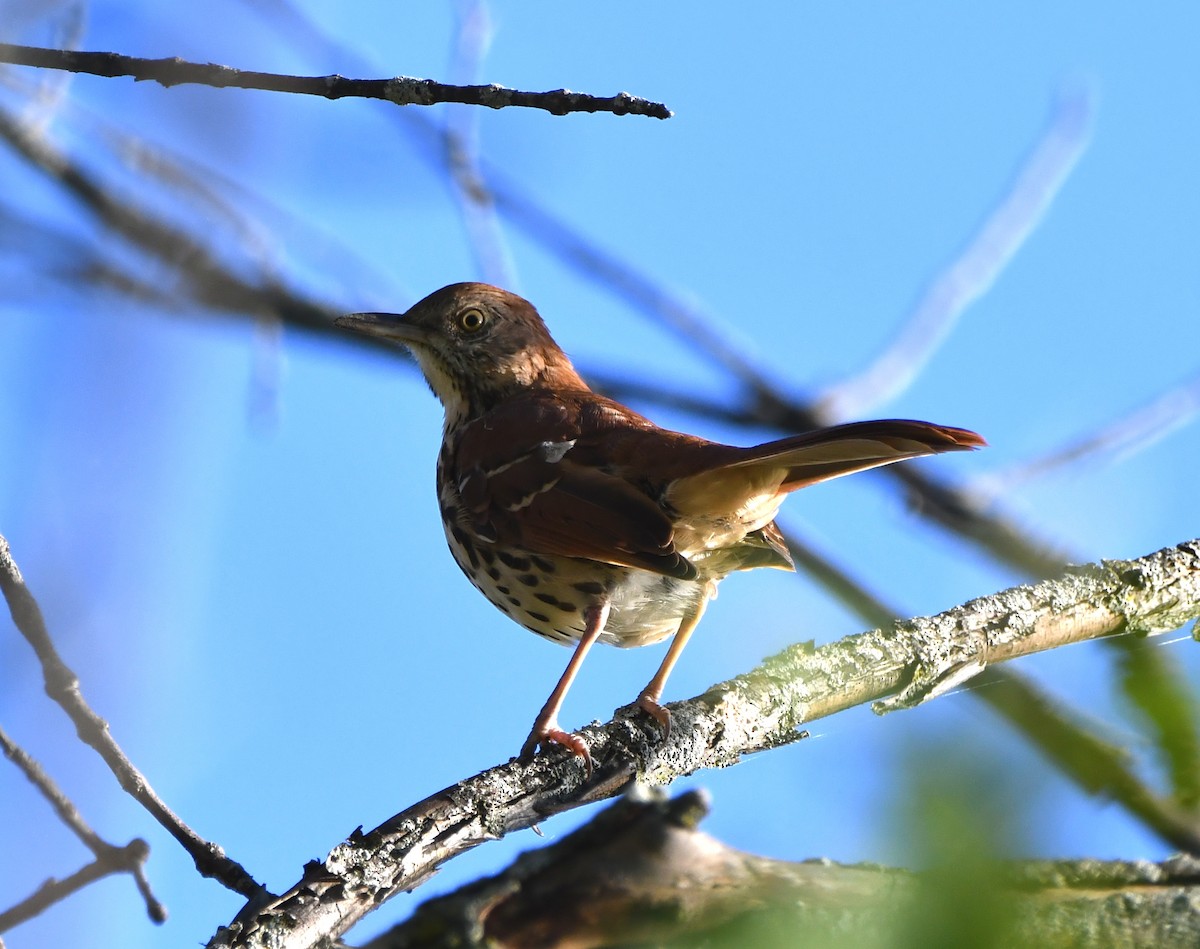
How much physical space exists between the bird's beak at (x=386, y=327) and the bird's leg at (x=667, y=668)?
1447 mm

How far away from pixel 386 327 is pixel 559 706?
5.77ft

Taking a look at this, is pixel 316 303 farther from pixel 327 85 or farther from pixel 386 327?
pixel 327 85

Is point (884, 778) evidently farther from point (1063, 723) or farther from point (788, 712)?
point (788, 712)

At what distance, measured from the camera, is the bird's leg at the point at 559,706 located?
2594 millimetres

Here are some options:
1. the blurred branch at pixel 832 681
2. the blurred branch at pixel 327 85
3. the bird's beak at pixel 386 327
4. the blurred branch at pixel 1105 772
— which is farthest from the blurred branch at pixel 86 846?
the bird's beak at pixel 386 327

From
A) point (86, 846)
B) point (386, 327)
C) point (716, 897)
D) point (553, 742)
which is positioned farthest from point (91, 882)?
point (386, 327)

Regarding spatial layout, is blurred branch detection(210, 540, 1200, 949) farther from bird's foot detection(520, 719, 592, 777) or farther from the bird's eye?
the bird's eye

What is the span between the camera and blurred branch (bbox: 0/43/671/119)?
1.71 meters

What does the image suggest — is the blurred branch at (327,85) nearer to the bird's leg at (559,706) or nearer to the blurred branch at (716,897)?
the blurred branch at (716,897)

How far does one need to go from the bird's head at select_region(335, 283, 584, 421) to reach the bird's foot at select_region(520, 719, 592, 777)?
169 centimetres

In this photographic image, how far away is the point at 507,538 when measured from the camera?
3447 mm

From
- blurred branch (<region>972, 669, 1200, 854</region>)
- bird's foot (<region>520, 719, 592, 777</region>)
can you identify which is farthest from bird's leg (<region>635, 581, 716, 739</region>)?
blurred branch (<region>972, 669, 1200, 854</region>)

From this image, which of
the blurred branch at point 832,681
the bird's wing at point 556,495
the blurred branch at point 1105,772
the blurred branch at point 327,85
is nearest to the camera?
the blurred branch at point 1105,772

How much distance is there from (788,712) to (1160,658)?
182cm
